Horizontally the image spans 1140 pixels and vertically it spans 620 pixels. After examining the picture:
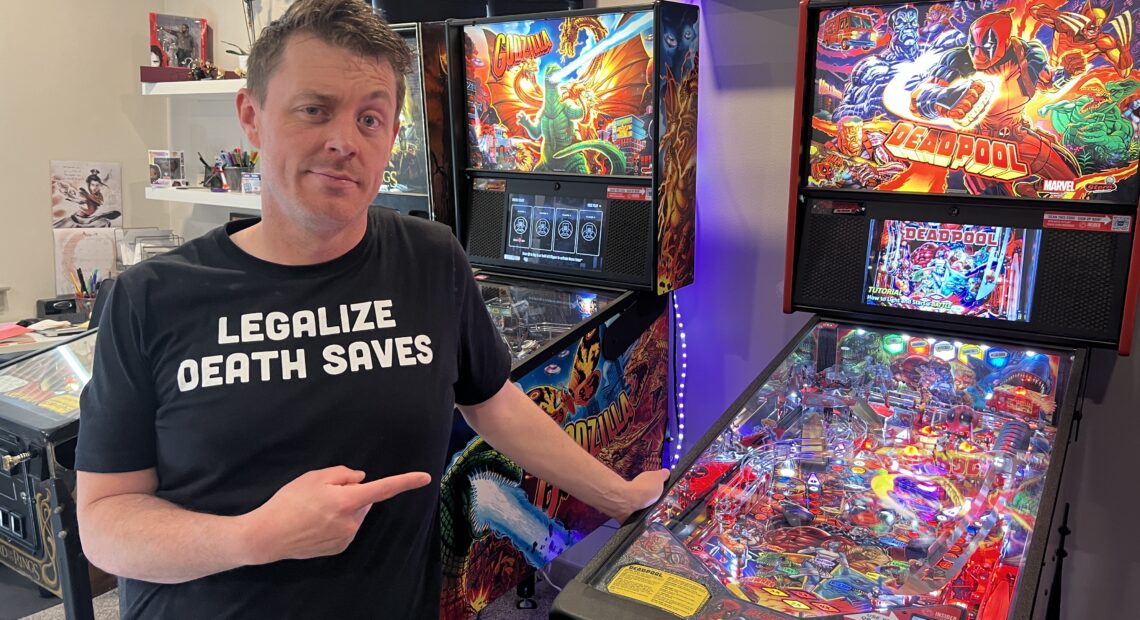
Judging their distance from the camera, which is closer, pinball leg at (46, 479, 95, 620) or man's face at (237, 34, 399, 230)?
man's face at (237, 34, 399, 230)

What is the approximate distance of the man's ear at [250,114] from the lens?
1.14 metres

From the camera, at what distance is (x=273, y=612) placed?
1.12 meters

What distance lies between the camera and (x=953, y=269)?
1880 millimetres

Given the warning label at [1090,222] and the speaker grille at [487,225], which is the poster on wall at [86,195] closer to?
the speaker grille at [487,225]

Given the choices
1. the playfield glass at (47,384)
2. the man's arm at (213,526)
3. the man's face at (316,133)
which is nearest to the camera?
the man's arm at (213,526)

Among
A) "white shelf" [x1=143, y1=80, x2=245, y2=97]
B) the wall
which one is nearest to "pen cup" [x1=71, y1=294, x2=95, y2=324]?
the wall

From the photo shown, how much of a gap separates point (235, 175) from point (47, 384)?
1785 mm

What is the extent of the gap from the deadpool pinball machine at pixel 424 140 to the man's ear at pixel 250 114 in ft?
4.57

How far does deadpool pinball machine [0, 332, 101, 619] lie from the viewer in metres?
1.87

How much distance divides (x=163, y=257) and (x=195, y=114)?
3.59 m

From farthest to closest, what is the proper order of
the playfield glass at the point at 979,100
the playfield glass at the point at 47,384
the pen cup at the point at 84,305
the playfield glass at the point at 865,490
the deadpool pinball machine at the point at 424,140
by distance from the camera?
1. the pen cup at the point at 84,305
2. the deadpool pinball machine at the point at 424,140
3. the playfield glass at the point at 47,384
4. the playfield glass at the point at 979,100
5. the playfield glass at the point at 865,490

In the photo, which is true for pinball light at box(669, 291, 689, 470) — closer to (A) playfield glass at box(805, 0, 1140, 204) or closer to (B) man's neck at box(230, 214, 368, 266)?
(A) playfield glass at box(805, 0, 1140, 204)

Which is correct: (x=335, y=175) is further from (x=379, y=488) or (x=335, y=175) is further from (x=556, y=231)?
(x=556, y=231)

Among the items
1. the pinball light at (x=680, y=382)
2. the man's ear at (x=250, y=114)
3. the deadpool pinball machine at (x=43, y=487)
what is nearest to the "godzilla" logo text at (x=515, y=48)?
the pinball light at (x=680, y=382)
